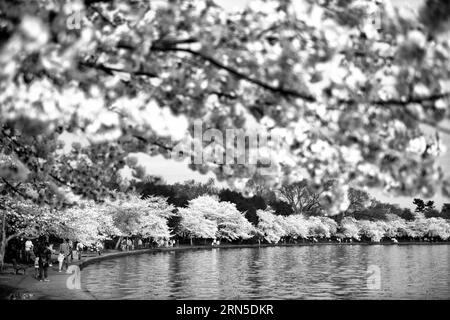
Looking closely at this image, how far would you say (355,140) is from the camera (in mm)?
5270

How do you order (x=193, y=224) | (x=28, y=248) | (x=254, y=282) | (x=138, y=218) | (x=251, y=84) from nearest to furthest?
(x=251, y=84) < (x=254, y=282) < (x=28, y=248) < (x=138, y=218) < (x=193, y=224)

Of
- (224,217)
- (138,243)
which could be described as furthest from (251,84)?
(224,217)

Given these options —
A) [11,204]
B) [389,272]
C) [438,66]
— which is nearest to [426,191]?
[438,66]

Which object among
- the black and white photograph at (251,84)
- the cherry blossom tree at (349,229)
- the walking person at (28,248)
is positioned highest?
the black and white photograph at (251,84)

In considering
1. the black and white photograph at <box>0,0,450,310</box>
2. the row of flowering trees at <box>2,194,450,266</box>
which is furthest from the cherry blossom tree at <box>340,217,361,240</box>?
the black and white photograph at <box>0,0,450,310</box>

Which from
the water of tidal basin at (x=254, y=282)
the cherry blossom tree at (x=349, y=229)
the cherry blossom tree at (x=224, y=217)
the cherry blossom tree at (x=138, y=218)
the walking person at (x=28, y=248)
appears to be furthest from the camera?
the cherry blossom tree at (x=349, y=229)

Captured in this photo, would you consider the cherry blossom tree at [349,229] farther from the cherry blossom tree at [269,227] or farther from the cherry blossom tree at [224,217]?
the cherry blossom tree at [224,217]

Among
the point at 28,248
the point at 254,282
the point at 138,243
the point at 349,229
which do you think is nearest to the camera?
the point at 254,282

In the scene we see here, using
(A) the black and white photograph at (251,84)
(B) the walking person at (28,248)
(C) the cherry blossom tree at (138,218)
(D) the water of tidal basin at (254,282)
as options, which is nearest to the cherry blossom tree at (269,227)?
(C) the cherry blossom tree at (138,218)

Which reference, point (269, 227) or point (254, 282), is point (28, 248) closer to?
point (254, 282)

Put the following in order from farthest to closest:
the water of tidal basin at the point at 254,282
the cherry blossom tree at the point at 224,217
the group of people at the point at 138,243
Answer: the cherry blossom tree at the point at 224,217, the group of people at the point at 138,243, the water of tidal basin at the point at 254,282

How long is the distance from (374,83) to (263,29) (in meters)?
1.23

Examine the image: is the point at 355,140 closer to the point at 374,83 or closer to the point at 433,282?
the point at 374,83

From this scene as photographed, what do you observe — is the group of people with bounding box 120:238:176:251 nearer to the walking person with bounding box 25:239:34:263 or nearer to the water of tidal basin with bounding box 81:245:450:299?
the water of tidal basin with bounding box 81:245:450:299
